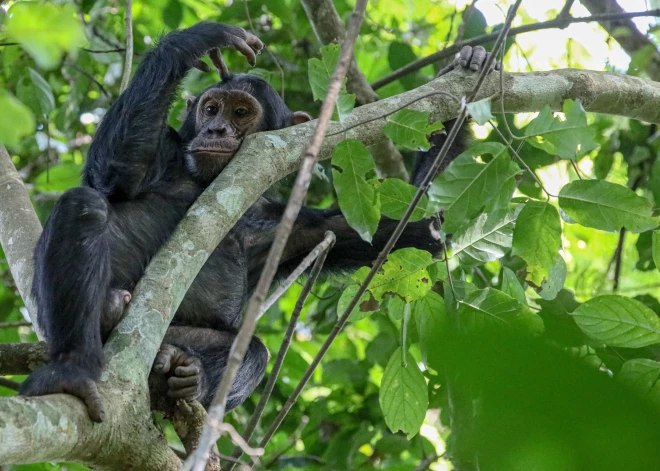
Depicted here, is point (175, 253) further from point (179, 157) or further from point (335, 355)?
point (335, 355)

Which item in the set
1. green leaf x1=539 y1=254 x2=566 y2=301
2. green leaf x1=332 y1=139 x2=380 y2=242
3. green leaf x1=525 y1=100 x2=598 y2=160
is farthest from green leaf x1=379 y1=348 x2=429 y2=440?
green leaf x1=525 y1=100 x2=598 y2=160

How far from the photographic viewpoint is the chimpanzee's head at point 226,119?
476 centimetres

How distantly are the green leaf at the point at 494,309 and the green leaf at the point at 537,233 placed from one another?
225mm

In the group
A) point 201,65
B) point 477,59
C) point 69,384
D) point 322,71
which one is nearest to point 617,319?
point 322,71

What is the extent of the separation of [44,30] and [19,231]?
320cm

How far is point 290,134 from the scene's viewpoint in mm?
3748

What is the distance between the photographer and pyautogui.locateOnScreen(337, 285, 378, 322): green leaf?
12.7 feet

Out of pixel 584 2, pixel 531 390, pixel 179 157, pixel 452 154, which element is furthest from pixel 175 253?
pixel 584 2

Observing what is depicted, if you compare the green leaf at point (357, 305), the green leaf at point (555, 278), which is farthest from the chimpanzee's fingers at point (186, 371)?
the green leaf at point (555, 278)

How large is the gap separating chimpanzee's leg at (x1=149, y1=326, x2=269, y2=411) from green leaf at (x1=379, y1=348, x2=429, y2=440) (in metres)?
0.94

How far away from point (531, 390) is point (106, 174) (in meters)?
3.70

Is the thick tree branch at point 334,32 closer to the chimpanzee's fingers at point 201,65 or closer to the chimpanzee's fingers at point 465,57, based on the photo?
the chimpanzee's fingers at point 465,57

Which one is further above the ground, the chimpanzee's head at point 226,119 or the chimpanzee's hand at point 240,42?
the chimpanzee's hand at point 240,42

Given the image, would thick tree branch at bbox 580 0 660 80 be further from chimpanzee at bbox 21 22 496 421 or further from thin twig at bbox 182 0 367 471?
thin twig at bbox 182 0 367 471
